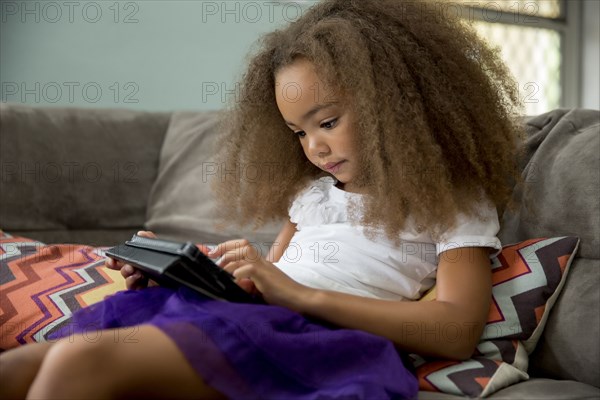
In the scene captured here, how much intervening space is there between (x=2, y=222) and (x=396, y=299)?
1.15 meters

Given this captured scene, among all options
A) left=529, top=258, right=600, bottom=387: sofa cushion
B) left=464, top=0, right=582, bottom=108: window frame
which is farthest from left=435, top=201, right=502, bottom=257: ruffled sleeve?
left=464, top=0, right=582, bottom=108: window frame

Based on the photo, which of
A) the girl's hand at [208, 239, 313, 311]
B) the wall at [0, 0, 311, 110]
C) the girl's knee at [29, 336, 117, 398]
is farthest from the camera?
the wall at [0, 0, 311, 110]

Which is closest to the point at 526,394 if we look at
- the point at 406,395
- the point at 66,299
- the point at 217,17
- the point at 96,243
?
the point at 406,395

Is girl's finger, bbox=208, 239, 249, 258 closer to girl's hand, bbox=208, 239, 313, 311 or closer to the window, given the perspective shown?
girl's hand, bbox=208, 239, 313, 311

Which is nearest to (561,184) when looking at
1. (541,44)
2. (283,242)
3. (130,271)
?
(283,242)

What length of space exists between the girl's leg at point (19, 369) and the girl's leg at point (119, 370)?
92 mm

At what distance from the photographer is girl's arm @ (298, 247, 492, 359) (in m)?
1.02

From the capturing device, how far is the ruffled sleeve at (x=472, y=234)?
3.58ft

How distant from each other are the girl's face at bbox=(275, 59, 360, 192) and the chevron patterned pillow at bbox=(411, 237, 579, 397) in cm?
26

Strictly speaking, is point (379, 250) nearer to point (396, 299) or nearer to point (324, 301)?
point (396, 299)

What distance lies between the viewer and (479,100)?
1.20 meters

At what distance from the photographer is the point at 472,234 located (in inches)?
43.3

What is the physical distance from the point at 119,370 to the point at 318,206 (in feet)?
1.88

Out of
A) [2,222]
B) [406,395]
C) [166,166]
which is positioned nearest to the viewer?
[406,395]
